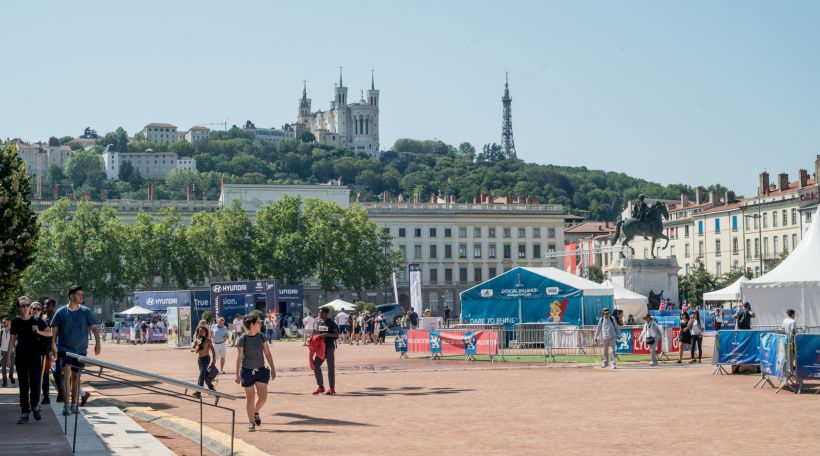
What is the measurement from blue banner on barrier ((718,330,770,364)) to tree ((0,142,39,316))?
15805 mm

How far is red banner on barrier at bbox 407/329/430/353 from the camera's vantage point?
37438 millimetres

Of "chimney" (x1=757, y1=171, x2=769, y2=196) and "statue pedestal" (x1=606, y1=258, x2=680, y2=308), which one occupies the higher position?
"chimney" (x1=757, y1=171, x2=769, y2=196)

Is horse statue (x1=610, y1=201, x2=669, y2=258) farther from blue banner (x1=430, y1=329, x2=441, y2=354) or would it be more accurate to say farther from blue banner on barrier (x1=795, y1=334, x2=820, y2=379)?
blue banner on barrier (x1=795, y1=334, x2=820, y2=379)

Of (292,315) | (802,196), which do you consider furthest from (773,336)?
(802,196)

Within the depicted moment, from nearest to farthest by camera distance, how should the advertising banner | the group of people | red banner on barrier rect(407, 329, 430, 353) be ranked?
the group of people, red banner on barrier rect(407, 329, 430, 353), the advertising banner

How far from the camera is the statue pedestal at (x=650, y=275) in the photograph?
47906 millimetres

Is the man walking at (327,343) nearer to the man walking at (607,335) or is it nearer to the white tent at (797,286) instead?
the man walking at (607,335)

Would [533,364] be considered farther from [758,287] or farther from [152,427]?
[152,427]

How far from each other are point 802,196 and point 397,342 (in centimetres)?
6552

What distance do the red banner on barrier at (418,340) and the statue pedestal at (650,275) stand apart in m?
12.6

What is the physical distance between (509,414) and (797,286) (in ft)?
58.0

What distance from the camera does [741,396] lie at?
20.1m

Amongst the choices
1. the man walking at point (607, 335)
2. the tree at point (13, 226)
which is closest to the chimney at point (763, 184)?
the man walking at point (607, 335)

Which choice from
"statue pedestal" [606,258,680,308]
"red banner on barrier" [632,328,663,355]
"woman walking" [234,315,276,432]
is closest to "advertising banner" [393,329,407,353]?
"red banner on barrier" [632,328,663,355]
